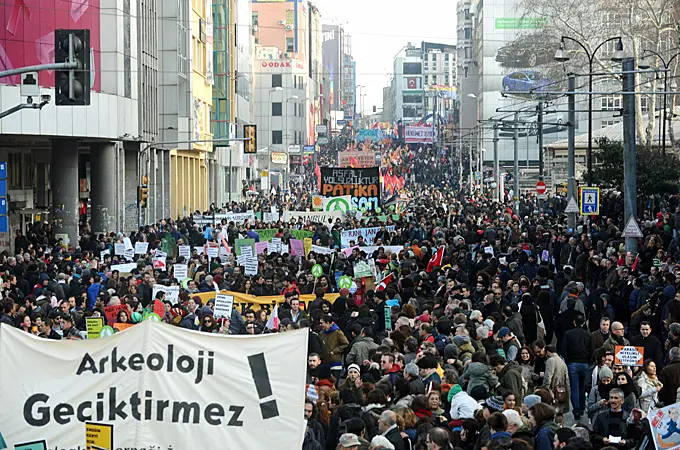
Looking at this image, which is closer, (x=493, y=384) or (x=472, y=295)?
(x=493, y=384)

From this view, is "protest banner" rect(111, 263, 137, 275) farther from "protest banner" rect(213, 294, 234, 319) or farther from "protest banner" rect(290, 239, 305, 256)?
"protest banner" rect(213, 294, 234, 319)

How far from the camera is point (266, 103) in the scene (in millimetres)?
145625

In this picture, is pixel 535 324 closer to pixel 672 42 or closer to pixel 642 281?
pixel 642 281

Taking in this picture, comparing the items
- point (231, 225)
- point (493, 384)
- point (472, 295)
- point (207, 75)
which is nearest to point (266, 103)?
point (207, 75)

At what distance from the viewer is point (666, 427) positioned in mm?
9734

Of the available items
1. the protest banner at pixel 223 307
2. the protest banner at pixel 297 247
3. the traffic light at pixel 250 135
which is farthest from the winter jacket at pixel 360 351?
the traffic light at pixel 250 135

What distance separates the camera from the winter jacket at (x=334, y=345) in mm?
16172

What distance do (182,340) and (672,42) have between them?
6467 cm

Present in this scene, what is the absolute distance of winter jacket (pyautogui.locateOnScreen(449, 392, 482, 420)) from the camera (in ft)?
38.6

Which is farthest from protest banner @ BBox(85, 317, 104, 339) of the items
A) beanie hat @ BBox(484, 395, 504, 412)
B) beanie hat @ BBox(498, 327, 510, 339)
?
beanie hat @ BBox(484, 395, 504, 412)

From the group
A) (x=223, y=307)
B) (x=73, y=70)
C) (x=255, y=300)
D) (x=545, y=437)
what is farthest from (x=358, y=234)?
(x=545, y=437)

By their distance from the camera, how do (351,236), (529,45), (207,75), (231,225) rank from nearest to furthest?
(351,236), (231,225), (207,75), (529,45)

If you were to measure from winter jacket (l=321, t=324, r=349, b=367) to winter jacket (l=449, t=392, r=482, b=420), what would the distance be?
4243mm

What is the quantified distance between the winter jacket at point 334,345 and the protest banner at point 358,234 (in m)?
17.6
